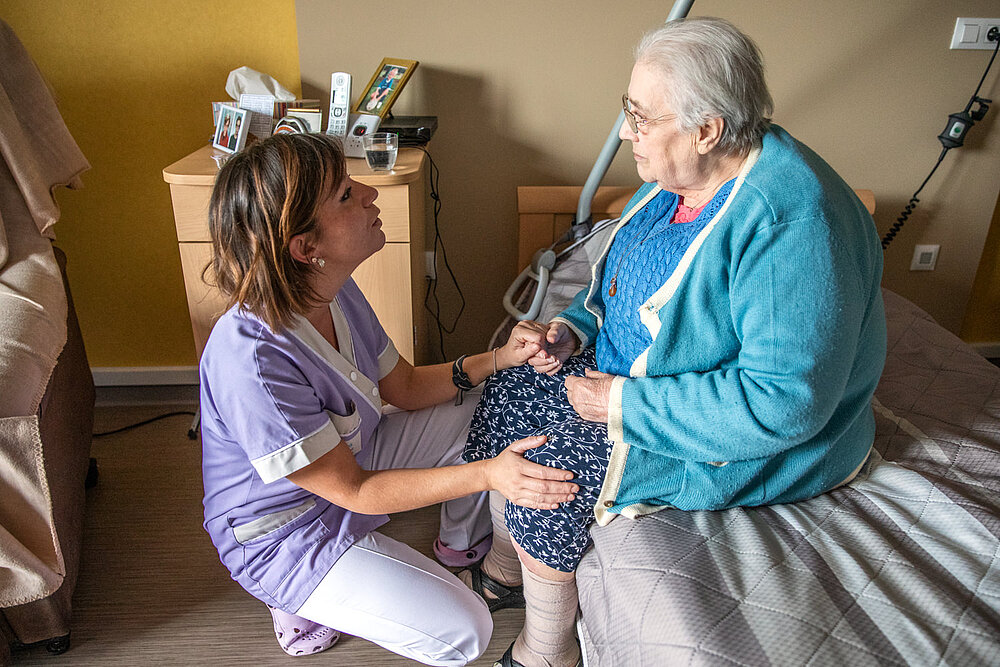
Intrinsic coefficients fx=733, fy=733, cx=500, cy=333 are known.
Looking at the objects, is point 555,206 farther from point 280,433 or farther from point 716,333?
point 280,433

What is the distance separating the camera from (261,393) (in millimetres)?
1165

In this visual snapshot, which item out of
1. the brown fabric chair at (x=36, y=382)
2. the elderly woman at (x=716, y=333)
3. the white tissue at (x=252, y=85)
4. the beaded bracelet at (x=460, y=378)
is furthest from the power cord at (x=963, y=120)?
the brown fabric chair at (x=36, y=382)

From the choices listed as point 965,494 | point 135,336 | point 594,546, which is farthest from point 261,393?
point 135,336

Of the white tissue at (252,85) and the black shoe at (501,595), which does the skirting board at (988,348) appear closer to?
the black shoe at (501,595)

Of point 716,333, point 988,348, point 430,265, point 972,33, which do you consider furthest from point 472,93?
point 988,348

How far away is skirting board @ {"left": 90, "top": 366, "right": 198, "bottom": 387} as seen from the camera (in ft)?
8.09

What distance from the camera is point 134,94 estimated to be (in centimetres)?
215

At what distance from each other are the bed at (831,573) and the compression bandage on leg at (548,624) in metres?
0.06

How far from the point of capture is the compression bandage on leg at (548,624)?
129 centimetres

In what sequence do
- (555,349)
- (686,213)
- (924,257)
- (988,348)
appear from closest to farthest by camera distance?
1. (686,213)
2. (555,349)
3. (924,257)
4. (988,348)

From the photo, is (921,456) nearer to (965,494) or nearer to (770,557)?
(965,494)

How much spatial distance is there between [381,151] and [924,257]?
1909 millimetres

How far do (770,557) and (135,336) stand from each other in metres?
2.14

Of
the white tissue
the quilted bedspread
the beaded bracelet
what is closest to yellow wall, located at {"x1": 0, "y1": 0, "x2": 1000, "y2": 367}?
the white tissue
